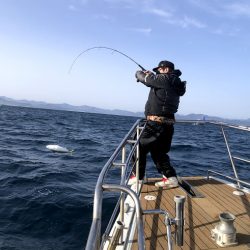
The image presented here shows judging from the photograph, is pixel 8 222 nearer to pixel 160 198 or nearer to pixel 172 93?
pixel 160 198

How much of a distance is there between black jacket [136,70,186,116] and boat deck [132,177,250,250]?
4.72ft

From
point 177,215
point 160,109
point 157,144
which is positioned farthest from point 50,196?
point 177,215

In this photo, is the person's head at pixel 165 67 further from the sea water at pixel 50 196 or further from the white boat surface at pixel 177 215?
the sea water at pixel 50 196

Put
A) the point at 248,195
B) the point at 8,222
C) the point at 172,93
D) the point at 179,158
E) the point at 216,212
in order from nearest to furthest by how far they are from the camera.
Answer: the point at 216,212
the point at 172,93
the point at 248,195
the point at 8,222
the point at 179,158

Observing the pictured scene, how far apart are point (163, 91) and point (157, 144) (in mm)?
938

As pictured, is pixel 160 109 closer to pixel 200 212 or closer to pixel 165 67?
pixel 165 67

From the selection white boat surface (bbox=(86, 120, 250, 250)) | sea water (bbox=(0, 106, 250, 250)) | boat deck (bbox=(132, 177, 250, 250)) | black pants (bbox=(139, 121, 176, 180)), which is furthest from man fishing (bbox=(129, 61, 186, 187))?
sea water (bbox=(0, 106, 250, 250))

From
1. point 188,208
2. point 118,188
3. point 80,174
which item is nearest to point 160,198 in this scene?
point 188,208

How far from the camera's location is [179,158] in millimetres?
16500

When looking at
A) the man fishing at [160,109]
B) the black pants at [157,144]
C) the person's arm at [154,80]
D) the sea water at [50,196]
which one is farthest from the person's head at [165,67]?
the sea water at [50,196]

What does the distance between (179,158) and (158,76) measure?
11.7 m

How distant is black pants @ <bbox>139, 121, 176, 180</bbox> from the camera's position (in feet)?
18.2

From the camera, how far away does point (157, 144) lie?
18.4 ft

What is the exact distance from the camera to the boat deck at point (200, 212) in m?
3.96
